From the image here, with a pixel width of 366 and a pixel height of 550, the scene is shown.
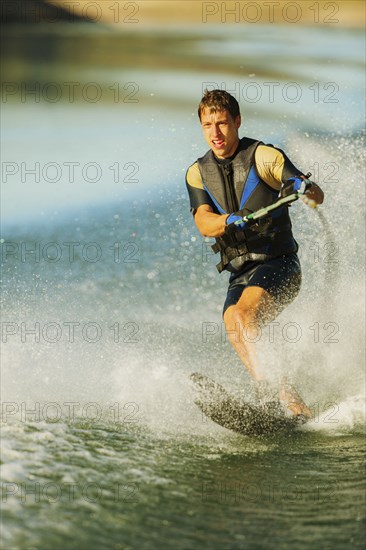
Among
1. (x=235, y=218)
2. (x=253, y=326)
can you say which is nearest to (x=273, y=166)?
(x=235, y=218)

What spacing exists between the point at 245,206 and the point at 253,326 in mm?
597

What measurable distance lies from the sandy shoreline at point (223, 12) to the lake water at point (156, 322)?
1.55 meters

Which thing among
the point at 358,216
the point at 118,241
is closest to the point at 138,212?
the point at 118,241

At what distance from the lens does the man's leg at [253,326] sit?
3883 millimetres

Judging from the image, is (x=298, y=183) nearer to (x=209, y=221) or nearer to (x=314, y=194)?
(x=314, y=194)

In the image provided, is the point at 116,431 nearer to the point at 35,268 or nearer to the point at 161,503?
the point at 161,503

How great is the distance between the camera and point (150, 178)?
10148 mm

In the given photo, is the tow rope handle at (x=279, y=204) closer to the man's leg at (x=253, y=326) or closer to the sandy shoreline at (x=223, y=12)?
the man's leg at (x=253, y=326)

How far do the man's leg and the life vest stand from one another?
21cm

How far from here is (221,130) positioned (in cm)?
405

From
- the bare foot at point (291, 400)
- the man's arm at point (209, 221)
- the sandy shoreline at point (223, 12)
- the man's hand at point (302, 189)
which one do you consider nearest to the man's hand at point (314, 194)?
the man's hand at point (302, 189)

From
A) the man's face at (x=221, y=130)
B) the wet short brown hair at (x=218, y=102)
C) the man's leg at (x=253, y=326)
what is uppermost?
the wet short brown hair at (x=218, y=102)

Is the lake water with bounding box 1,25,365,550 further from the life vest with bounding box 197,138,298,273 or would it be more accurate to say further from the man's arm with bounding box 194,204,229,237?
the man's arm with bounding box 194,204,229,237

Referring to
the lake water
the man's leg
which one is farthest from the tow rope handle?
the lake water
